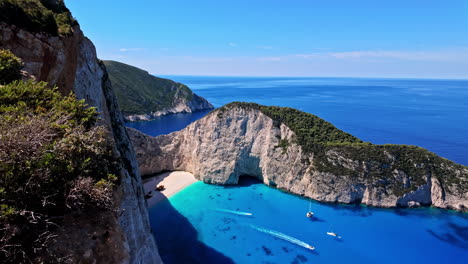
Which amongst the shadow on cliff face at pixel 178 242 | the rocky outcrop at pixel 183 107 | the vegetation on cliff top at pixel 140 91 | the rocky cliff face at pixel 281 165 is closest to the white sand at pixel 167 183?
the rocky cliff face at pixel 281 165

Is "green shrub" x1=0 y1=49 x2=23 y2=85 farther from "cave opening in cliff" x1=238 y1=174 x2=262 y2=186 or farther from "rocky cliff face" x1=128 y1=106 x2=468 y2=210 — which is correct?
"cave opening in cliff" x1=238 y1=174 x2=262 y2=186

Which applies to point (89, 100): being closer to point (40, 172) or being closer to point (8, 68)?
point (8, 68)

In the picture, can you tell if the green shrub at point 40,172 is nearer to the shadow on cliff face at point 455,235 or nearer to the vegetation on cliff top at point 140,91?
the shadow on cliff face at point 455,235

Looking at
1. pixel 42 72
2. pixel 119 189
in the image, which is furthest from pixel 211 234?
pixel 42 72

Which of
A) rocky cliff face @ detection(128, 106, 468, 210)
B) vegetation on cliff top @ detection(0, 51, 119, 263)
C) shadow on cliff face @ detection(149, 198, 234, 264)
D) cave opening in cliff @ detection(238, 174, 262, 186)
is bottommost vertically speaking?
shadow on cliff face @ detection(149, 198, 234, 264)

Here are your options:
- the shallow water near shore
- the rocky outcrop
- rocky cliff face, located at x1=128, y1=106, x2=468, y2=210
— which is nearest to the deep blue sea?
the shallow water near shore

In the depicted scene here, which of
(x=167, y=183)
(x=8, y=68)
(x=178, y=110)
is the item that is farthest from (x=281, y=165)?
(x=178, y=110)

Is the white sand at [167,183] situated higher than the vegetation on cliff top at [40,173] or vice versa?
the vegetation on cliff top at [40,173]
